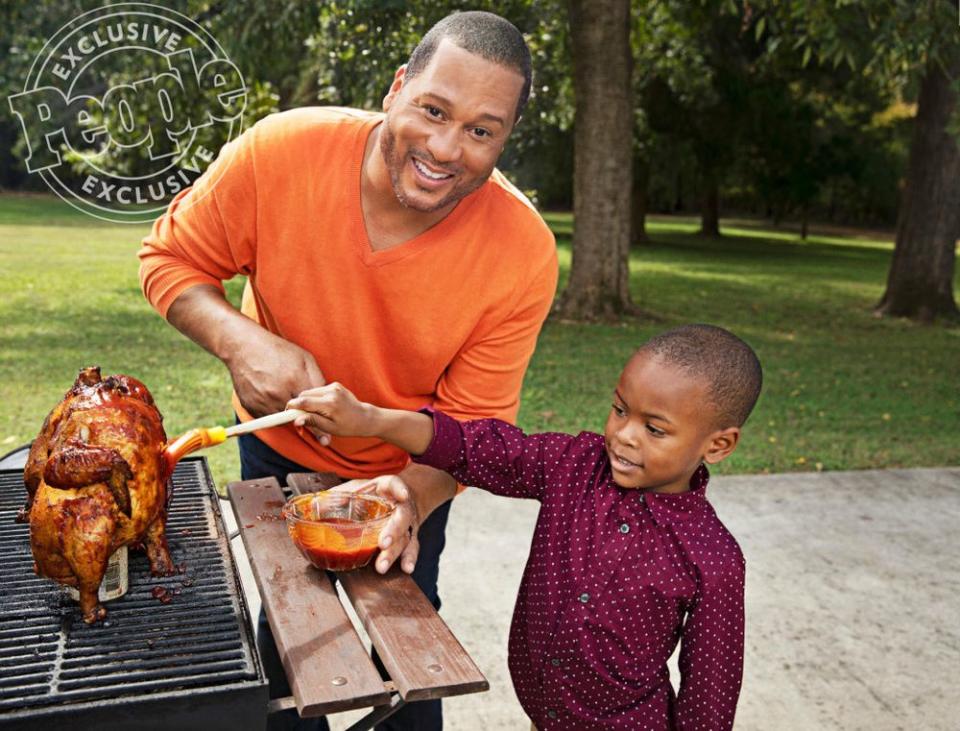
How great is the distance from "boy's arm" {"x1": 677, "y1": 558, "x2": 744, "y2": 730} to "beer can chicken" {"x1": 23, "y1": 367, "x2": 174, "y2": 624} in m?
1.08

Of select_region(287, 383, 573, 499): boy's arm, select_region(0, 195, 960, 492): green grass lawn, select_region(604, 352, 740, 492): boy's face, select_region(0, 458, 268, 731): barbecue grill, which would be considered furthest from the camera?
select_region(0, 195, 960, 492): green grass lawn

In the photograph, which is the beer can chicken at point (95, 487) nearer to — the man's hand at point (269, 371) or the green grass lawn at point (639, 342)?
the man's hand at point (269, 371)

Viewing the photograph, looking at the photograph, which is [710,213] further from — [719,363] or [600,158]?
[719,363]

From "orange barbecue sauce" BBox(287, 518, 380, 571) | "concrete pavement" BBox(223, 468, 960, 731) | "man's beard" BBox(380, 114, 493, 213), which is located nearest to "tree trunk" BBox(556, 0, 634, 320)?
"concrete pavement" BBox(223, 468, 960, 731)

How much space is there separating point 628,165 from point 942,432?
494cm

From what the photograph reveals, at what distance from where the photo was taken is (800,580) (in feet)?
14.1

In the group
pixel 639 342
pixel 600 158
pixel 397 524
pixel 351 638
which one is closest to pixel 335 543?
pixel 397 524

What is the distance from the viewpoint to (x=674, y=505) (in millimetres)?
2092

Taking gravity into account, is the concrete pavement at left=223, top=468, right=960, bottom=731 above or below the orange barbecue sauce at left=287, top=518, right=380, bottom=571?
below

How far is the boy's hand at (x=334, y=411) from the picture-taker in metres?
2.02

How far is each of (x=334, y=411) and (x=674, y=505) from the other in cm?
75

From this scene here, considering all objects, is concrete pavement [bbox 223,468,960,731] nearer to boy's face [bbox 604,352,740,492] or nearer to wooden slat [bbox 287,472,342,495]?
wooden slat [bbox 287,472,342,495]

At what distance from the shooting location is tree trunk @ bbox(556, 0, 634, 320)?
33.6 ft

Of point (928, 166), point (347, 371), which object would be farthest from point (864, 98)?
point (347, 371)
